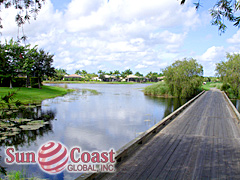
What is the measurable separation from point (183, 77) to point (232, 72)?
654 cm

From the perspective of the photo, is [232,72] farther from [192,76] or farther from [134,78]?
[134,78]

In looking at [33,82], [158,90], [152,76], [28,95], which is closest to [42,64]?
[33,82]

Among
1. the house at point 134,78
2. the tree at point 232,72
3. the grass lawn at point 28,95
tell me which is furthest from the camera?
the house at point 134,78

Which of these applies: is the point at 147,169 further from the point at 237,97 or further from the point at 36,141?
the point at 237,97

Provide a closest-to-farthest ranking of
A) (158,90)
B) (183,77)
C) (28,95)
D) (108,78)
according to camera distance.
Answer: (28,95)
(183,77)
(158,90)
(108,78)

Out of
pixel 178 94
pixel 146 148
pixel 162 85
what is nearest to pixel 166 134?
pixel 146 148

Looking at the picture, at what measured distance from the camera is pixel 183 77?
3123 cm

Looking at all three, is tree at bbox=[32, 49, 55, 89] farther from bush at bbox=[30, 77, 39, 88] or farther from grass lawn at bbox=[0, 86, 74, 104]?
grass lawn at bbox=[0, 86, 74, 104]

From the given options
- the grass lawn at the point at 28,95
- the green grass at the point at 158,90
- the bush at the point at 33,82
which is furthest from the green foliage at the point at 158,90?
the bush at the point at 33,82

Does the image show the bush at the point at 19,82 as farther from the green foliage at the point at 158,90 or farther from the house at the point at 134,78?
the house at the point at 134,78

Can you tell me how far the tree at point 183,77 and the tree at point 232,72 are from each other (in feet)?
11.3

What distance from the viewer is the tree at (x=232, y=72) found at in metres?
27.8

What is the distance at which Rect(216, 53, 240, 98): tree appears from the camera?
91.4 ft

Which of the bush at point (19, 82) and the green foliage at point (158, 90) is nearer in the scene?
the bush at point (19, 82)
